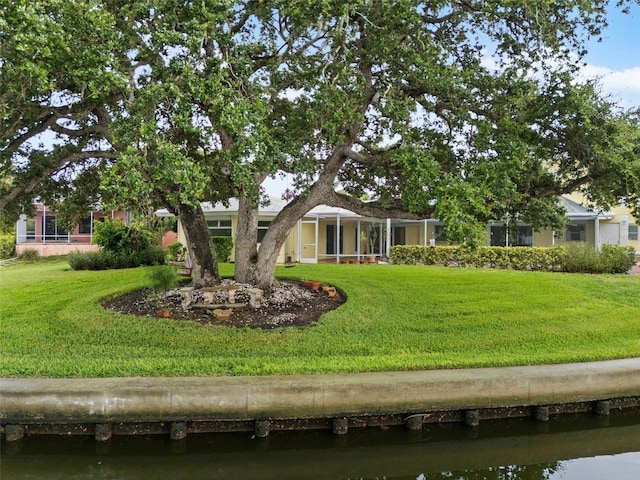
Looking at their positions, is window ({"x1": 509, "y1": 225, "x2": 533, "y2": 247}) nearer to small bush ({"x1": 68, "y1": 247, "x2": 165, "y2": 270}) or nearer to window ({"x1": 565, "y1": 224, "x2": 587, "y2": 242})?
window ({"x1": 565, "y1": 224, "x2": 587, "y2": 242})

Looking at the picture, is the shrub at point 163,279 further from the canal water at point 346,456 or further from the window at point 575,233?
the window at point 575,233

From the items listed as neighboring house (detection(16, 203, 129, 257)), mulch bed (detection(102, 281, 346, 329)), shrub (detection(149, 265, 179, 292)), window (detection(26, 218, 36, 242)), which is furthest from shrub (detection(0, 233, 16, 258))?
shrub (detection(149, 265, 179, 292))

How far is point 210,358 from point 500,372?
13.7 ft

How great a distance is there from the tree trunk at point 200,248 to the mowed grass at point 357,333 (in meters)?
1.88

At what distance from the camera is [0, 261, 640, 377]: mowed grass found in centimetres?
719

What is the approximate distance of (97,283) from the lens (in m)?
13.7

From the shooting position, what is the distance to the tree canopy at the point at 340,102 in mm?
7152

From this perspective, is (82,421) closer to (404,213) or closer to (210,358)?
(210,358)

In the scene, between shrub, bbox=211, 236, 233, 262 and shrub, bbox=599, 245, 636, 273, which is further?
shrub, bbox=211, 236, 233, 262

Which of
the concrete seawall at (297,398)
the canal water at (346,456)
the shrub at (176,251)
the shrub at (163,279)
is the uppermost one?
the shrub at (176,251)

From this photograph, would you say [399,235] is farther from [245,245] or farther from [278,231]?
[278,231]

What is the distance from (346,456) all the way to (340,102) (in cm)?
519

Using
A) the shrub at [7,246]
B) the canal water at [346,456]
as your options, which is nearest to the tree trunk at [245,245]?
the canal water at [346,456]

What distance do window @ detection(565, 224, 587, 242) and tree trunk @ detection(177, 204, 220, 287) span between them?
19294 mm
